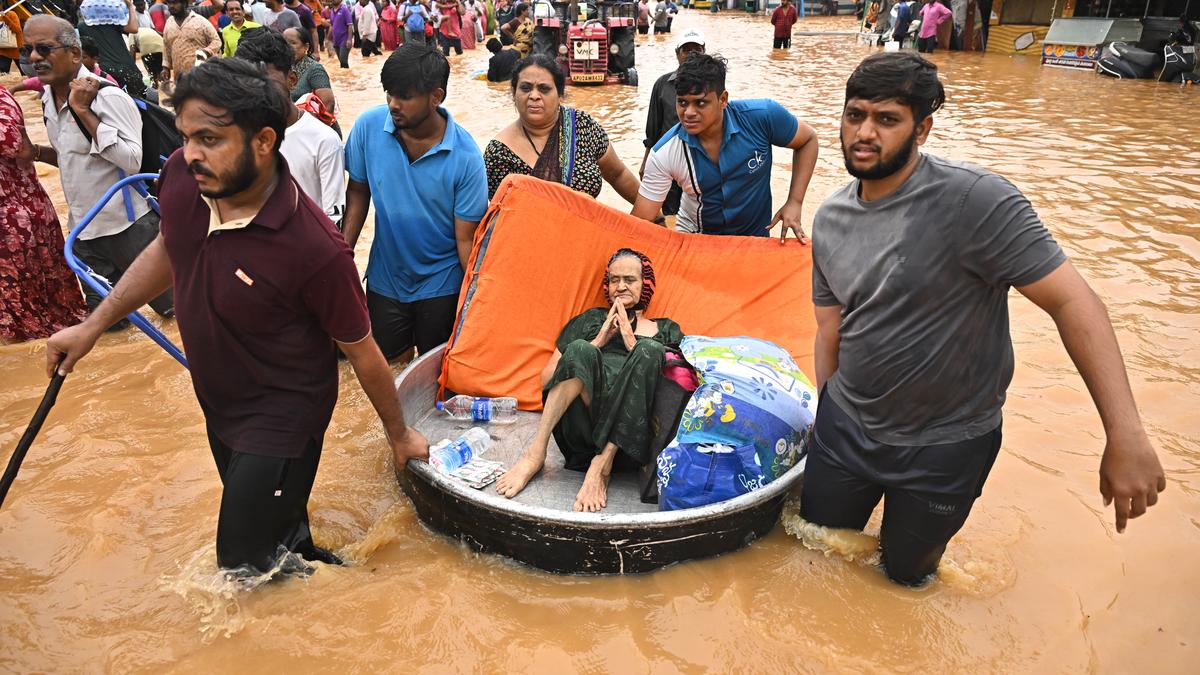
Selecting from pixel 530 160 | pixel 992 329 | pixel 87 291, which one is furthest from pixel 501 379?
pixel 87 291

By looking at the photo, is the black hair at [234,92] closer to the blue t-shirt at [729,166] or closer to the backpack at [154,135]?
the blue t-shirt at [729,166]

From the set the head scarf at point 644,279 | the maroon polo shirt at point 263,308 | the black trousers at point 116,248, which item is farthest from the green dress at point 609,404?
the black trousers at point 116,248

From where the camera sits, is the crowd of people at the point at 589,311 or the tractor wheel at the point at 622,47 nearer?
the crowd of people at the point at 589,311

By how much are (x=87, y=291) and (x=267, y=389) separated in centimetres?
376

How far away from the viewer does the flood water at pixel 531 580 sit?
8.25 feet

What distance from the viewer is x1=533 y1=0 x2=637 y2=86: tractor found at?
15.0 m

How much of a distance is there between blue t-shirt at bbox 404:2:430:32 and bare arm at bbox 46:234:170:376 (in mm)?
16808

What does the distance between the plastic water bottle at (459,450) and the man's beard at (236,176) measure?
1.37 m

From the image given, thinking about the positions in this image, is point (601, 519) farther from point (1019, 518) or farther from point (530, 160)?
point (530, 160)

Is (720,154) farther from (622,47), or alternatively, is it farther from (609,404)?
(622,47)

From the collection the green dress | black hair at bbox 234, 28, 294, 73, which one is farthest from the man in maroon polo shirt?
black hair at bbox 234, 28, 294, 73

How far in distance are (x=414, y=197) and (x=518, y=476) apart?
1326 millimetres

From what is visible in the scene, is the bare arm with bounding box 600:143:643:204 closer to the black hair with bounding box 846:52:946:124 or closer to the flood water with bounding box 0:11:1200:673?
the flood water with bounding box 0:11:1200:673

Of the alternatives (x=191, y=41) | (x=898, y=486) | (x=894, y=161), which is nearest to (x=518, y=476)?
(x=898, y=486)
